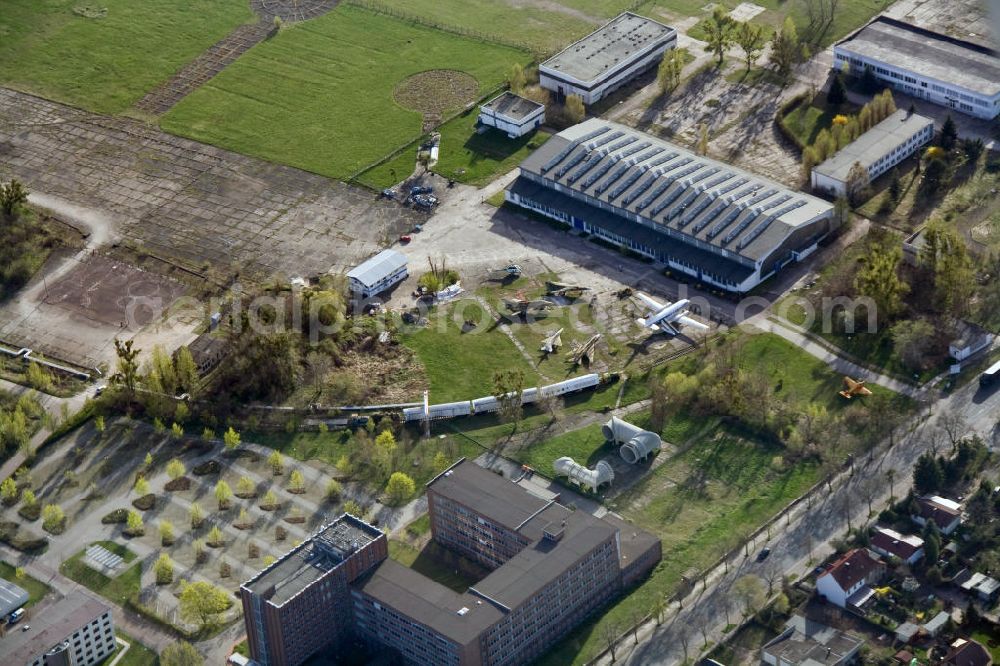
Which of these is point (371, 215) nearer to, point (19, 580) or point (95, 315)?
point (95, 315)

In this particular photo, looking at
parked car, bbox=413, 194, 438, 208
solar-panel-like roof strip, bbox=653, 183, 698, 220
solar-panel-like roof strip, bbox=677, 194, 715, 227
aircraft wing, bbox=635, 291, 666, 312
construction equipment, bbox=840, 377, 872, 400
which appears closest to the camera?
construction equipment, bbox=840, 377, 872, 400

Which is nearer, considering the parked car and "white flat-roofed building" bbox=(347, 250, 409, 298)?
"white flat-roofed building" bbox=(347, 250, 409, 298)

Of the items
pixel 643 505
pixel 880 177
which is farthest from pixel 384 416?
pixel 880 177

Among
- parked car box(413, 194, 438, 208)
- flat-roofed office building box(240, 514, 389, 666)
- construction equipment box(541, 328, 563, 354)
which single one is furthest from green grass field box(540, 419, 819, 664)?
parked car box(413, 194, 438, 208)

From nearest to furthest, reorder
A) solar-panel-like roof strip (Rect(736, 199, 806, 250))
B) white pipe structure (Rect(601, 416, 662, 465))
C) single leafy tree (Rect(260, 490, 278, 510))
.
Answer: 1. single leafy tree (Rect(260, 490, 278, 510))
2. white pipe structure (Rect(601, 416, 662, 465))
3. solar-panel-like roof strip (Rect(736, 199, 806, 250))

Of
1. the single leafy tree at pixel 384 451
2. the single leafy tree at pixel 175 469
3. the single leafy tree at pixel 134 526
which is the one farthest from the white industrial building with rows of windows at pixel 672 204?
the single leafy tree at pixel 134 526

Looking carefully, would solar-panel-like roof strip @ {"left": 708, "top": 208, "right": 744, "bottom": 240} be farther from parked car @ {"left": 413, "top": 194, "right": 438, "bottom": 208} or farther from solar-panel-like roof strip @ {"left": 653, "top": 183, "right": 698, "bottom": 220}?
parked car @ {"left": 413, "top": 194, "right": 438, "bottom": 208}
